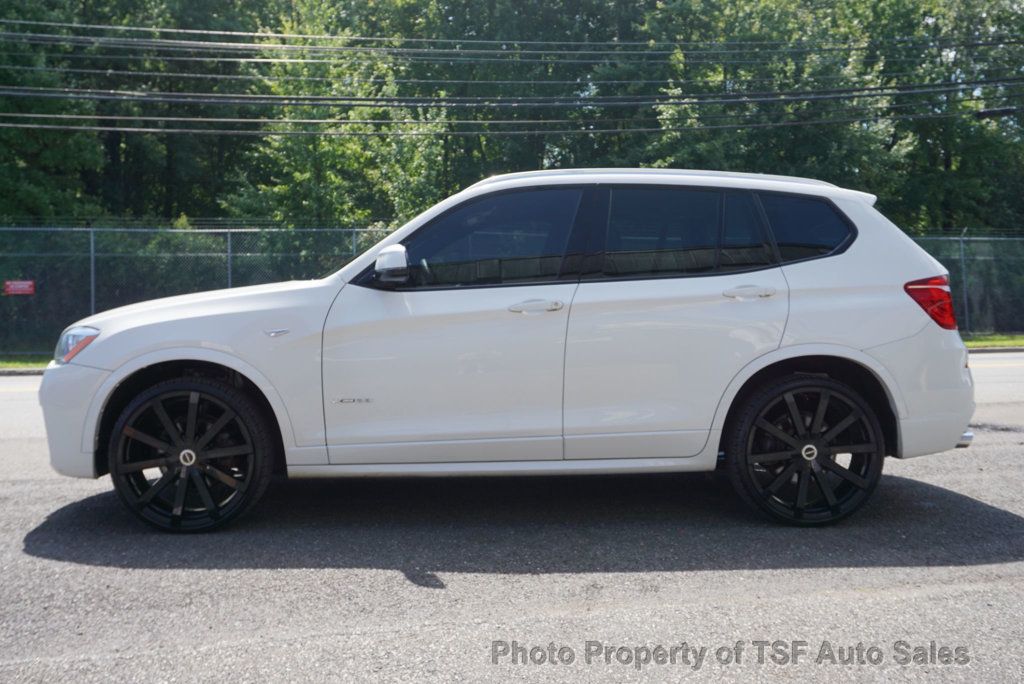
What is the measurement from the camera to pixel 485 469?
Result: 18.3 ft

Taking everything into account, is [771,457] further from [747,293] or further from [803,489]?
[747,293]

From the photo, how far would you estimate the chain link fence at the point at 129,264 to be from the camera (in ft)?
68.3

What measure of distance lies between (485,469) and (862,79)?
31.9 meters

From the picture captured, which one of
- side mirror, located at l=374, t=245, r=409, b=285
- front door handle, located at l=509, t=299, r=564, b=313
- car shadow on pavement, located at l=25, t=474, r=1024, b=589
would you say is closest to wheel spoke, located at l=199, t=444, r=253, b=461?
car shadow on pavement, located at l=25, t=474, r=1024, b=589

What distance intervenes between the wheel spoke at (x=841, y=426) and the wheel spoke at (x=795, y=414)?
0.12m

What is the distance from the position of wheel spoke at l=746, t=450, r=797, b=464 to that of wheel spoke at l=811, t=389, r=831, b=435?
0.17m

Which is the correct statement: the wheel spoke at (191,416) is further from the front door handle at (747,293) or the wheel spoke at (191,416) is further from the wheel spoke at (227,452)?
the front door handle at (747,293)

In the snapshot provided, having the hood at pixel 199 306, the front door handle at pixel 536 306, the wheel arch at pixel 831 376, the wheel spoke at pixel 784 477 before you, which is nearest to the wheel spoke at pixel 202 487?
the hood at pixel 199 306

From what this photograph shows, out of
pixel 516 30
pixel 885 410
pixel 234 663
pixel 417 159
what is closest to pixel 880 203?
pixel 516 30

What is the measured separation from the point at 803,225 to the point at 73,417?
4145 millimetres

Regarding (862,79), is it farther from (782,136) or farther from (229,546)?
(229,546)

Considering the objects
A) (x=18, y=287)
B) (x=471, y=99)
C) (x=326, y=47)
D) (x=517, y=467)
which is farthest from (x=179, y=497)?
(x=471, y=99)

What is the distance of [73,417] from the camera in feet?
18.1

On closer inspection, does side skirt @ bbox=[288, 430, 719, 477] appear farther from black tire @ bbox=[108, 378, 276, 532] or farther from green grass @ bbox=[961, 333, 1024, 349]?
green grass @ bbox=[961, 333, 1024, 349]
